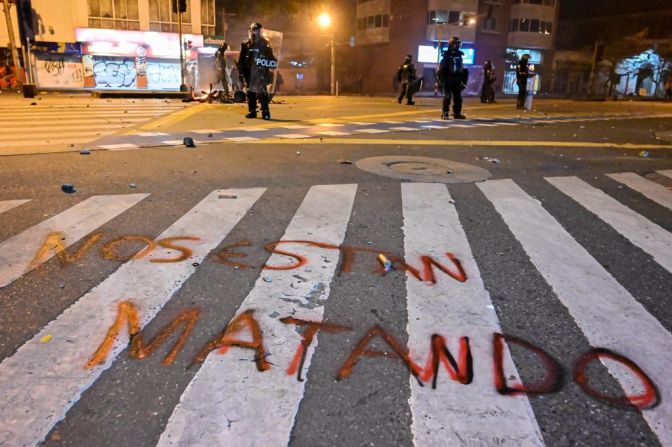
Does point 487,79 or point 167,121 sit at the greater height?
point 487,79

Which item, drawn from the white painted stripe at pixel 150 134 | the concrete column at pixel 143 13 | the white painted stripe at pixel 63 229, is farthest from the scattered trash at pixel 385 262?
the concrete column at pixel 143 13

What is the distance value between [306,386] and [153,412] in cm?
66

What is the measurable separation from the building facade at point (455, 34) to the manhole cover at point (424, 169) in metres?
43.0

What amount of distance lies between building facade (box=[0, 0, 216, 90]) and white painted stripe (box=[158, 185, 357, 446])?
33587 mm

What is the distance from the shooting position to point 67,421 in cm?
206

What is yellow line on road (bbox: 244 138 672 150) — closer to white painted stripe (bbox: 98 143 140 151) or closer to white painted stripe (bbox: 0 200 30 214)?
white painted stripe (bbox: 98 143 140 151)

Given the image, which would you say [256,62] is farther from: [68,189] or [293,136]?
[68,189]

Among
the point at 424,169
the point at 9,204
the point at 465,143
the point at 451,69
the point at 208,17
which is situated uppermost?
the point at 208,17

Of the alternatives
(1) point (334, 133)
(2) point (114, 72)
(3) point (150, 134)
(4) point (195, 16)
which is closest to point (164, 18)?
(4) point (195, 16)

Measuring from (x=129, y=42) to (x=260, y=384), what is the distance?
39047 mm

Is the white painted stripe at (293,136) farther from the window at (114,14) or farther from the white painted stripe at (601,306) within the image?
the window at (114,14)

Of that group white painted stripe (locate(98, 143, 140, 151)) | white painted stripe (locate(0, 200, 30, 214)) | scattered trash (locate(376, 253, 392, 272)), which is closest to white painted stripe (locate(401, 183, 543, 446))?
scattered trash (locate(376, 253, 392, 272))

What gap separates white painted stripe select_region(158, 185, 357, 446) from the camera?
6.60 feet

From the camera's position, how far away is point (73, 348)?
8.45ft
